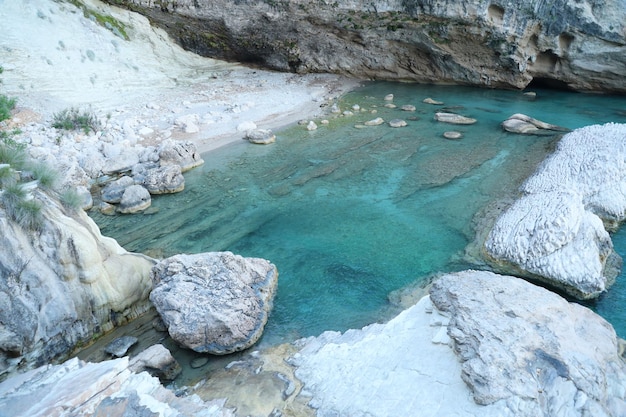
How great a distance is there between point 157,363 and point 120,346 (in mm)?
765

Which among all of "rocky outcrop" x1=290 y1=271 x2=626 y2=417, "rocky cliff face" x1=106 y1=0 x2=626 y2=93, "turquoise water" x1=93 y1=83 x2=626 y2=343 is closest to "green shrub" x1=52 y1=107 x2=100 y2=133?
"turquoise water" x1=93 y1=83 x2=626 y2=343

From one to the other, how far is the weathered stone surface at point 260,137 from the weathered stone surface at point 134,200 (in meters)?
4.14

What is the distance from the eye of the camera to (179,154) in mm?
11062

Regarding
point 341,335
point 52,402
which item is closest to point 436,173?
point 341,335

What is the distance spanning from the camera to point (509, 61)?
59.4ft

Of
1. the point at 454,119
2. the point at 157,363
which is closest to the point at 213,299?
the point at 157,363

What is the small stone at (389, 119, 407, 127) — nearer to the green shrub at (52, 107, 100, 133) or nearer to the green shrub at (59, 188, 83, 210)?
the green shrub at (52, 107, 100, 133)

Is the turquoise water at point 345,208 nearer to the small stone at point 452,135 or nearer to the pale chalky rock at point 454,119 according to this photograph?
the small stone at point 452,135

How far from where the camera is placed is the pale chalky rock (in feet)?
47.2

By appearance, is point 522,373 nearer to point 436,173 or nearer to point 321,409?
point 321,409

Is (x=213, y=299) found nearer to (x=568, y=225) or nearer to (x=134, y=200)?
(x=134, y=200)

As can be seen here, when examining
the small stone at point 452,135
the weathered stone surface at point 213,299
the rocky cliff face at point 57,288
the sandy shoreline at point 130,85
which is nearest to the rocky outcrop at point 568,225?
the small stone at point 452,135

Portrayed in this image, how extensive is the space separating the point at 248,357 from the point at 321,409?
136cm

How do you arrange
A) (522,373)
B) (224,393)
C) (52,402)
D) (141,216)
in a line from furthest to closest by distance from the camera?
(141,216)
(224,393)
(522,373)
(52,402)
